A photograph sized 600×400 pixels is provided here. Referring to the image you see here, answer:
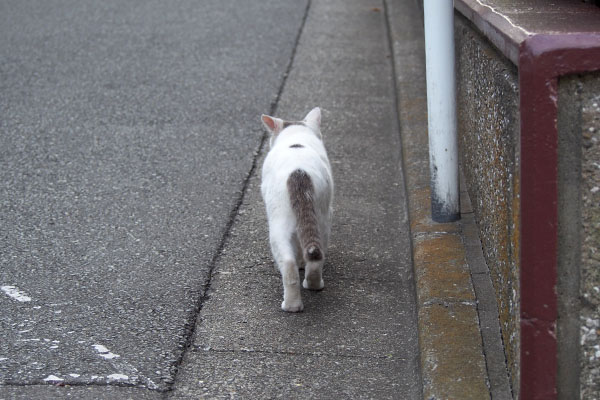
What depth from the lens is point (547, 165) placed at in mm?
2502

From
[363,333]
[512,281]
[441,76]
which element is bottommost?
[363,333]

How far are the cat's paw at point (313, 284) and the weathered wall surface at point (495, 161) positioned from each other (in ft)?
2.64

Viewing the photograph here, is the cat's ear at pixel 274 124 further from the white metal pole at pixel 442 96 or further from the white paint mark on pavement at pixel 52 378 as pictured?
the white paint mark on pavement at pixel 52 378

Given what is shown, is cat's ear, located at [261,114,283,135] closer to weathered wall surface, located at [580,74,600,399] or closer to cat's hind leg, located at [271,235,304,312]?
cat's hind leg, located at [271,235,304,312]

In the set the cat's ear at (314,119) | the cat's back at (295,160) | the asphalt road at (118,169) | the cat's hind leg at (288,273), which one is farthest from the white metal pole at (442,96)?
the asphalt road at (118,169)

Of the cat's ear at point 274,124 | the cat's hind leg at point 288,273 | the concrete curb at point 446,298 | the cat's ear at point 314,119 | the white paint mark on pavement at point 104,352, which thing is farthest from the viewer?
the cat's ear at point 314,119

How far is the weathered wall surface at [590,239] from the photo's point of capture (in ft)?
8.18

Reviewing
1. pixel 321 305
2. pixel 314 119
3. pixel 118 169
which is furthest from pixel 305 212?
pixel 118 169

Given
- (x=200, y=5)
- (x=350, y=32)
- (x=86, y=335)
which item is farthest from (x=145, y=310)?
(x=200, y=5)

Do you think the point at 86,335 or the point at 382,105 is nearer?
the point at 86,335

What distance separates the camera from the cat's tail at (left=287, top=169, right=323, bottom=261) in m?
3.65

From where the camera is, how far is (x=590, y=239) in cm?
259

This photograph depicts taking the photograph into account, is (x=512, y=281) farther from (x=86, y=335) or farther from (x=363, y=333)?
(x=86, y=335)

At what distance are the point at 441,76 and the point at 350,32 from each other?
5.80m
